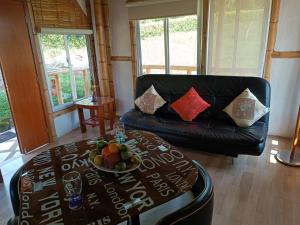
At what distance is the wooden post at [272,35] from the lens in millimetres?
2775

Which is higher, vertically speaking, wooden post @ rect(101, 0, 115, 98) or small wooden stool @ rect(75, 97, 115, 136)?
wooden post @ rect(101, 0, 115, 98)

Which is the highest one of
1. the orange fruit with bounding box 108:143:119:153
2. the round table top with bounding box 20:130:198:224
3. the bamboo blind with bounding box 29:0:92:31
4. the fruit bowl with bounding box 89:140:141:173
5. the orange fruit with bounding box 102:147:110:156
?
the bamboo blind with bounding box 29:0:92:31

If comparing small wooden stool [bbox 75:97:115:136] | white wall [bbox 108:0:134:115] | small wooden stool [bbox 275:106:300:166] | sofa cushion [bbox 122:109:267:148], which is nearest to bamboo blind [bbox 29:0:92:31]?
white wall [bbox 108:0:134:115]

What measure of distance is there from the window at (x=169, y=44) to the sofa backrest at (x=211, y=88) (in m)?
0.53

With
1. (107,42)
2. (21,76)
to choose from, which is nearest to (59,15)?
(107,42)

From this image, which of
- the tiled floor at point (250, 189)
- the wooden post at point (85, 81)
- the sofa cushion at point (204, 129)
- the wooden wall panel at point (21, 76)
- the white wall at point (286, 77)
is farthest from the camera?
the wooden post at point (85, 81)

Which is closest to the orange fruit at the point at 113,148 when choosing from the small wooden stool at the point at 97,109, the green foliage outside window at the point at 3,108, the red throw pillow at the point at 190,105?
the red throw pillow at the point at 190,105

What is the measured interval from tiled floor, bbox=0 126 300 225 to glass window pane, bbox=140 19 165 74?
5.71ft

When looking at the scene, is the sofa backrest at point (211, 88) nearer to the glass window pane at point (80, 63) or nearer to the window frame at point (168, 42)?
the window frame at point (168, 42)

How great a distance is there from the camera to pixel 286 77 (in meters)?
3.00

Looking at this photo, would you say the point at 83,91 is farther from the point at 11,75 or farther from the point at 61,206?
the point at 61,206

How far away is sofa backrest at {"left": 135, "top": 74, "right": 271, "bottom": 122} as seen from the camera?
2764mm

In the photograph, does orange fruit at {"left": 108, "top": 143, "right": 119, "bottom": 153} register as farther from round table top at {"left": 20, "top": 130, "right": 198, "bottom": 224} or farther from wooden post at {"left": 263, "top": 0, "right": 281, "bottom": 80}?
wooden post at {"left": 263, "top": 0, "right": 281, "bottom": 80}

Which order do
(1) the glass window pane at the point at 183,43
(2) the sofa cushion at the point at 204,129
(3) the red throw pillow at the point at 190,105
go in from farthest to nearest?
(1) the glass window pane at the point at 183,43 → (3) the red throw pillow at the point at 190,105 → (2) the sofa cushion at the point at 204,129
